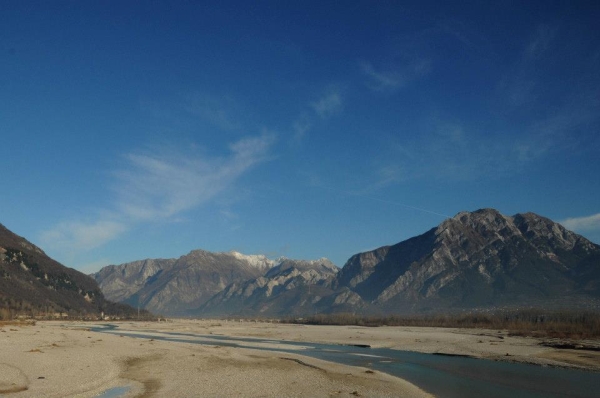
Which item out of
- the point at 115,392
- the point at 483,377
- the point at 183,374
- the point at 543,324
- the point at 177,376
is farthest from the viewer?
the point at 543,324

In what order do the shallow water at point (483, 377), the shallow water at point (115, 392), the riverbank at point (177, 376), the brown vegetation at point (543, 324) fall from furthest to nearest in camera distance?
the brown vegetation at point (543, 324) → the shallow water at point (483, 377) → the riverbank at point (177, 376) → the shallow water at point (115, 392)

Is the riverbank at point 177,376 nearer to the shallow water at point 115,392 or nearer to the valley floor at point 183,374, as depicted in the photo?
the valley floor at point 183,374

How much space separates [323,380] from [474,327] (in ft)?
444

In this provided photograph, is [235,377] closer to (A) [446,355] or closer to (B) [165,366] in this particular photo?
(B) [165,366]

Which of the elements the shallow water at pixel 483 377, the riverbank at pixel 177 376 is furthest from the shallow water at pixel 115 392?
the shallow water at pixel 483 377

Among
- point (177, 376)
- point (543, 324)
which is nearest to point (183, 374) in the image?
point (177, 376)

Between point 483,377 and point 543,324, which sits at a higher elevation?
A: point 543,324

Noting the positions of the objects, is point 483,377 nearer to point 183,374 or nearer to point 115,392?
point 183,374

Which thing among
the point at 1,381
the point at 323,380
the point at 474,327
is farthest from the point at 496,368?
the point at 474,327

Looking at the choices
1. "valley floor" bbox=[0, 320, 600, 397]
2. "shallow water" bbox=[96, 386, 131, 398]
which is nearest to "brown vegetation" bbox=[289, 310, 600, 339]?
"valley floor" bbox=[0, 320, 600, 397]

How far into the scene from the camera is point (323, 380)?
151 ft

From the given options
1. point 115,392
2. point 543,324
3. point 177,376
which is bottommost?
point 115,392

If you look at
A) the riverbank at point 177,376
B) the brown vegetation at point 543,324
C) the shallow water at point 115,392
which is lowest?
the shallow water at point 115,392

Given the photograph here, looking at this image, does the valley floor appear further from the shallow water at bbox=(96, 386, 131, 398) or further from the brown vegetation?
the brown vegetation
